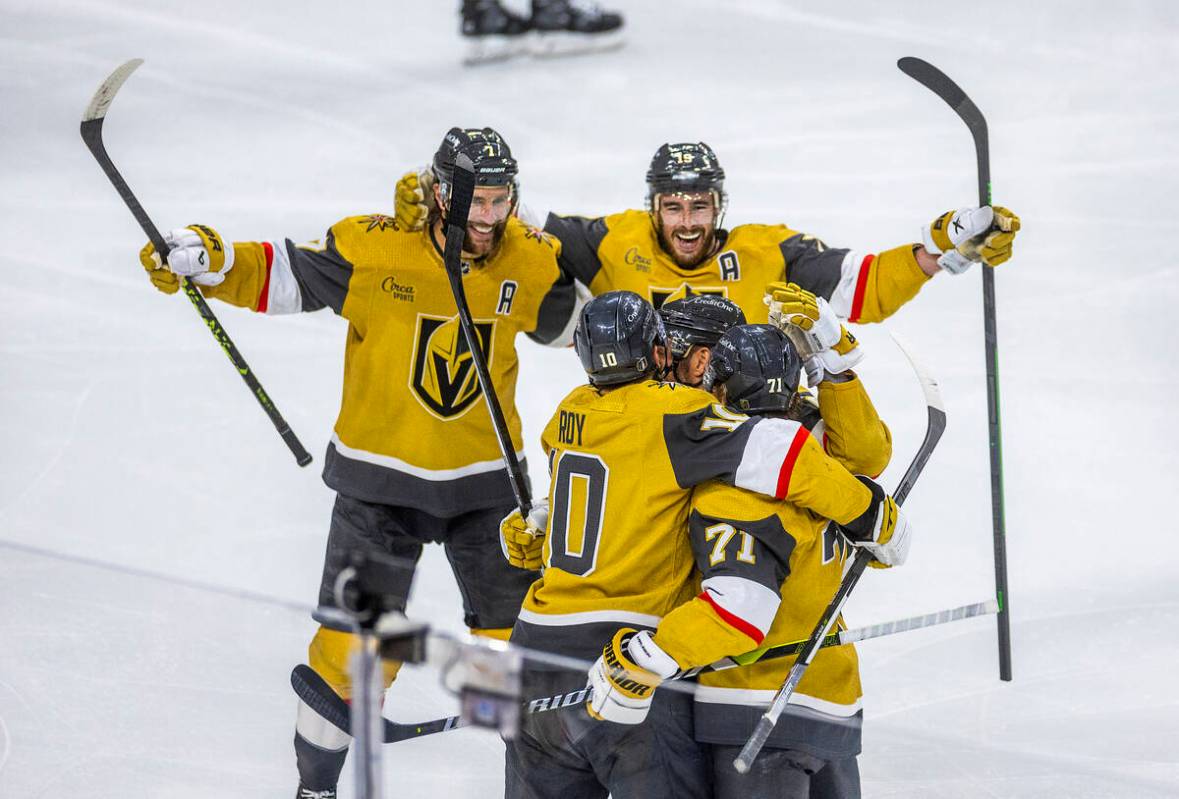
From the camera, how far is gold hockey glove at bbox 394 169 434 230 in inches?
136

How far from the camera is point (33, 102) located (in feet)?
25.3

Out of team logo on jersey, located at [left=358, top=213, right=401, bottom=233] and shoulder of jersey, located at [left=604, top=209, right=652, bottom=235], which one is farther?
shoulder of jersey, located at [left=604, top=209, right=652, bottom=235]

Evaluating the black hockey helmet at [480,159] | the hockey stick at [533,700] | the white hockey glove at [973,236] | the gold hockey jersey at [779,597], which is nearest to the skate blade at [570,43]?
the black hockey helmet at [480,159]

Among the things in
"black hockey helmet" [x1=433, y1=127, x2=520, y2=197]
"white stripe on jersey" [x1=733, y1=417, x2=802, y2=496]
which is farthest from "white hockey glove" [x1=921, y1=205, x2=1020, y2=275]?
"white stripe on jersey" [x1=733, y1=417, x2=802, y2=496]

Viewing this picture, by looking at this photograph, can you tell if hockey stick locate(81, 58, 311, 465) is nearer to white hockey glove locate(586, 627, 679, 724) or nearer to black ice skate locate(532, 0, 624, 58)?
white hockey glove locate(586, 627, 679, 724)

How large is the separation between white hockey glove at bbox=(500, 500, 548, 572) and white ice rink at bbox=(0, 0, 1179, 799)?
55 centimetres

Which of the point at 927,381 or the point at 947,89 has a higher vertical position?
the point at 947,89

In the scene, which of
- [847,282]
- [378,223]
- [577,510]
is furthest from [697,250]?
[577,510]

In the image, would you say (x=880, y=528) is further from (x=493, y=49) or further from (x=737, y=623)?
(x=493, y=49)

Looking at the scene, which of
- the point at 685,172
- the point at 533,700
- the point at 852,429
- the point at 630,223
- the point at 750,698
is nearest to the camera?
the point at 533,700

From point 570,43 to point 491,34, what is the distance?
47 cm

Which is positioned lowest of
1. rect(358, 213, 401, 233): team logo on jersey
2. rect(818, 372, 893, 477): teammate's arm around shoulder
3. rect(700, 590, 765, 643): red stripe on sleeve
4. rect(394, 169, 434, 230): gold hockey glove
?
rect(700, 590, 765, 643): red stripe on sleeve

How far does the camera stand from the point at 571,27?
8.74 meters

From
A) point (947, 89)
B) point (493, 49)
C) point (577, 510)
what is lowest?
point (577, 510)
